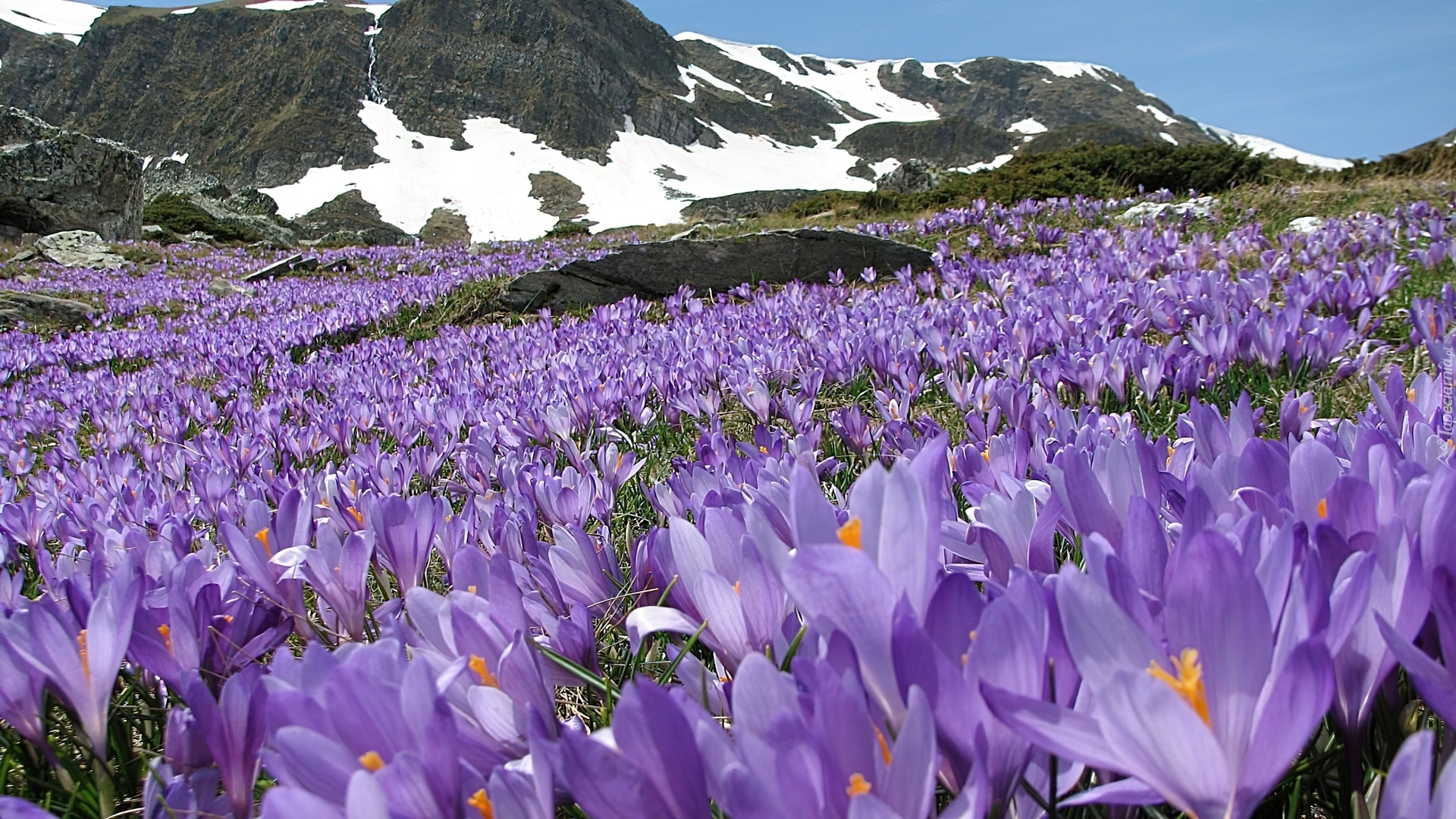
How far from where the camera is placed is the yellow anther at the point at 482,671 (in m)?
0.93

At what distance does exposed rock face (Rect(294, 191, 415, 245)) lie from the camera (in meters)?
30.7

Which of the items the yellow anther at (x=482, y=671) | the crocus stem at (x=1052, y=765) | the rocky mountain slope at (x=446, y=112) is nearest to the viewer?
the crocus stem at (x=1052, y=765)

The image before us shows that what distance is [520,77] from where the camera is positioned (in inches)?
4589

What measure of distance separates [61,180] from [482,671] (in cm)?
3129

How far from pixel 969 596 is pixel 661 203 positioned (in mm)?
95852

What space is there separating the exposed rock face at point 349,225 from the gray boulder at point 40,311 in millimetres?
18097

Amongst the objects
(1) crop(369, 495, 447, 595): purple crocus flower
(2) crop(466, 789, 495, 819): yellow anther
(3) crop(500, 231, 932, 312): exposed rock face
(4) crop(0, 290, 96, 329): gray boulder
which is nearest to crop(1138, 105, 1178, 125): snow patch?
(3) crop(500, 231, 932, 312): exposed rock face

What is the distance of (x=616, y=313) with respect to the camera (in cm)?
652

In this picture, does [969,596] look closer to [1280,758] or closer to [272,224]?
[1280,758]

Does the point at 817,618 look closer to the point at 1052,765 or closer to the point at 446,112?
the point at 1052,765

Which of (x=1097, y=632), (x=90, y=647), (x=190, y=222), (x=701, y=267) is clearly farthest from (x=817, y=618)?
(x=190, y=222)

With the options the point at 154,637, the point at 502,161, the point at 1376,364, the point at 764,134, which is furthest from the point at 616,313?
the point at 764,134

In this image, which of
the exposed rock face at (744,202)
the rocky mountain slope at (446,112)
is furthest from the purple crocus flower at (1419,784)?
the rocky mountain slope at (446,112)

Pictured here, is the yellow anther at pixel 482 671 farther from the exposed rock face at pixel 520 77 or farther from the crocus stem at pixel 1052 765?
the exposed rock face at pixel 520 77
